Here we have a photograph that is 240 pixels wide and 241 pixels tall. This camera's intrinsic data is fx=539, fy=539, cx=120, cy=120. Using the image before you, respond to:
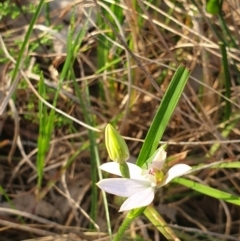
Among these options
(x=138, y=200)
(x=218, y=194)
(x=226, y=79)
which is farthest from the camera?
(x=226, y=79)

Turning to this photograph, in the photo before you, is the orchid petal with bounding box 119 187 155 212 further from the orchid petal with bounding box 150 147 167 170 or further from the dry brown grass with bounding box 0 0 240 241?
the dry brown grass with bounding box 0 0 240 241

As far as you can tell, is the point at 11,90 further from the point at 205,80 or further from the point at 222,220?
the point at 222,220

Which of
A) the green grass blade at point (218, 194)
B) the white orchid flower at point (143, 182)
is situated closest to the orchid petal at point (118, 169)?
the white orchid flower at point (143, 182)

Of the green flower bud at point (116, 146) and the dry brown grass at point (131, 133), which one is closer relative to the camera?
the green flower bud at point (116, 146)

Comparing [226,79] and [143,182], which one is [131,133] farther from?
[143,182]

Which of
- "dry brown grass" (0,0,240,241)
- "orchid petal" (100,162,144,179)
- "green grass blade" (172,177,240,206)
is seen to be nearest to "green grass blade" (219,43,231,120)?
"dry brown grass" (0,0,240,241)

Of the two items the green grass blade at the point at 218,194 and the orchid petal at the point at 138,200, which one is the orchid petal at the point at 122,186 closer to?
the orchid petal at the point at 138,200

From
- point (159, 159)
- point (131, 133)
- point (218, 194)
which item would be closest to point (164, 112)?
point (159, 159)
